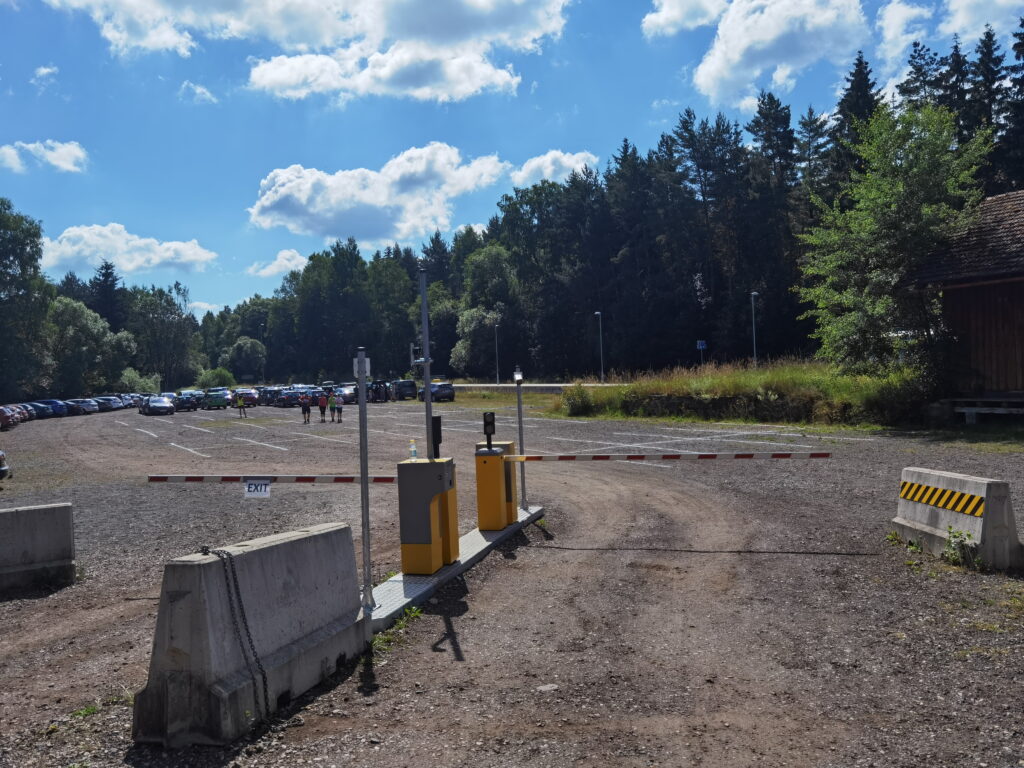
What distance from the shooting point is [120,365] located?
10612cm

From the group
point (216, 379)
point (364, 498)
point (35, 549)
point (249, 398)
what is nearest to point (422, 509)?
point (364, 498)

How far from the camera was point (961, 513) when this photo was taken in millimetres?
8102

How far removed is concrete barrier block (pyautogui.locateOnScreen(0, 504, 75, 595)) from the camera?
27.8ft

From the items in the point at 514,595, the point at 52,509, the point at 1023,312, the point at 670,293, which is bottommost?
the point at 514,595

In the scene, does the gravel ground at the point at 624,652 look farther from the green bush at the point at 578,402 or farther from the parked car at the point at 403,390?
the parked car at the point at 403,390

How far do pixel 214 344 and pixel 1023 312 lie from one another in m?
194

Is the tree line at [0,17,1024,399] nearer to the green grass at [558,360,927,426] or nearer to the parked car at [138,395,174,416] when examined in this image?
the green grass at [558,360,927,426]

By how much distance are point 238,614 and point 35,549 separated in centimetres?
528

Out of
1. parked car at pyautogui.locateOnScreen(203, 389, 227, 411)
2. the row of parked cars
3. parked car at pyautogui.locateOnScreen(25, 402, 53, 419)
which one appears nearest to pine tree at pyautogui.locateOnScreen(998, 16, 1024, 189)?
the row of parked cars

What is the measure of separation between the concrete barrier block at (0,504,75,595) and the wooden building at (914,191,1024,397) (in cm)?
2327

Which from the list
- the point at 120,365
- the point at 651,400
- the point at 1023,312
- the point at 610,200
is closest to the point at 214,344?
the point at 120,365

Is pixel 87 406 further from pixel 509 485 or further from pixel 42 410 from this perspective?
pixel 509 485

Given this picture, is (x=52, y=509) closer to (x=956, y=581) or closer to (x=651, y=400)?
(x=956, y=581)

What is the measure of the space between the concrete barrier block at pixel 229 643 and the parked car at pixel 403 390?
2277 inches
